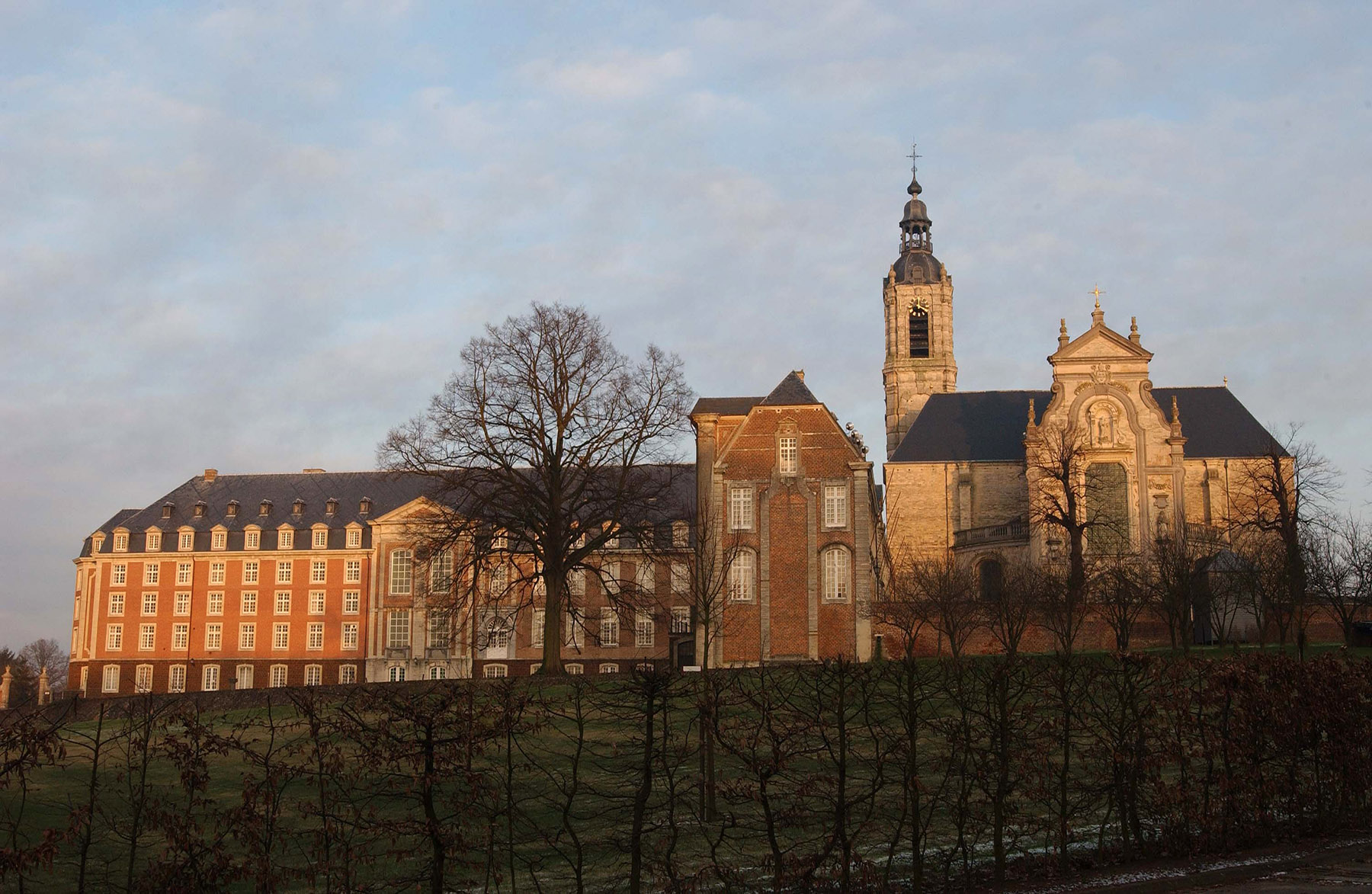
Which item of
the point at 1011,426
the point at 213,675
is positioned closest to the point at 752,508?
the point at 1011,426

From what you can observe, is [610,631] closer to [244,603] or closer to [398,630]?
[398,630]

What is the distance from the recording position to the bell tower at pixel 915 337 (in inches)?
3228

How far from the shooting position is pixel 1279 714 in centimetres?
1287

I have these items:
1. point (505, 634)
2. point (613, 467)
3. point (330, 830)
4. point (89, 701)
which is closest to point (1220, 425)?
point (613, 467)

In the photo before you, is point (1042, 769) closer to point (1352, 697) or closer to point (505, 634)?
point (1352, 697)

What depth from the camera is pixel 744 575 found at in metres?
45.0

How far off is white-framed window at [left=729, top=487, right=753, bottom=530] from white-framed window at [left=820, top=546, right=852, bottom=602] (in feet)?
9.68

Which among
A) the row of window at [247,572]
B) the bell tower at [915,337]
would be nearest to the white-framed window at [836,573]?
the row of window at [247,572]

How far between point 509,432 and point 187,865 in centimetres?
2817

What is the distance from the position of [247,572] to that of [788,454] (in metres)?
34.0

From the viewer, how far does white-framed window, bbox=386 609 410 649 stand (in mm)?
61406

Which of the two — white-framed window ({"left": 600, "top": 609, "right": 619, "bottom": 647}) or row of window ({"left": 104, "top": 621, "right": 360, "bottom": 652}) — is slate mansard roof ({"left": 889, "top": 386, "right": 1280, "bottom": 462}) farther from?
row of window ({"left": 104, "top": 621, "right": 360, "bottom": 652})

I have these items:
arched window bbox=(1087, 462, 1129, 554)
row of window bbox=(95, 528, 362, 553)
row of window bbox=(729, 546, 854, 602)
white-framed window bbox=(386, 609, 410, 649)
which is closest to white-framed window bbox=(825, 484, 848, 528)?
row of window bbox=(729, 546, 854, 602)

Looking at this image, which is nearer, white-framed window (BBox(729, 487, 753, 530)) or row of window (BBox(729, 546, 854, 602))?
row of window (BBox(729, 546, 854, 602))
